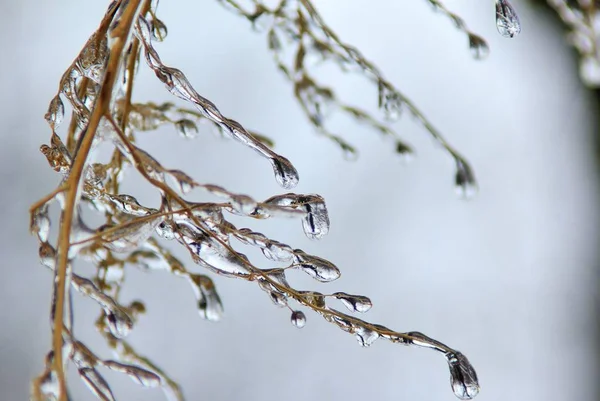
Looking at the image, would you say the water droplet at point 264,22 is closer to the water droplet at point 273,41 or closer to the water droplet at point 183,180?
the water droplet at point 273,41

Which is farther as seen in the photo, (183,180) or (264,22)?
(264,22)

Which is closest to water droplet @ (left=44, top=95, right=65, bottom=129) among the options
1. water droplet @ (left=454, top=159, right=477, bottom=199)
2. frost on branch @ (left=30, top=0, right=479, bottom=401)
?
frost on branch @ (left=30, top=0, right=479, bottom=401)

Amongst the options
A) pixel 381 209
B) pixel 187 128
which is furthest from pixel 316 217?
pixel 381 209

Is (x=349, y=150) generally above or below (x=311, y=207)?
above

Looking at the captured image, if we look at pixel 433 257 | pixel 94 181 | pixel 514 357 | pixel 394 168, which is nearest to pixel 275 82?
pixel 394 168

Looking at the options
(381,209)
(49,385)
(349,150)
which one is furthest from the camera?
(381,209)

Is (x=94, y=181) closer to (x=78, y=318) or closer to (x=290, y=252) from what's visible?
(x=290, y=252)

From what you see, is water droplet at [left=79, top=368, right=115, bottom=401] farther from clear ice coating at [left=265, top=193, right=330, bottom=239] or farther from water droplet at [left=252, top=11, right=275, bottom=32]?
water droplet at [left=252, top=11, right=275, bottom=32]

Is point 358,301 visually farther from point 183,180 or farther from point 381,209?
point 381,209
